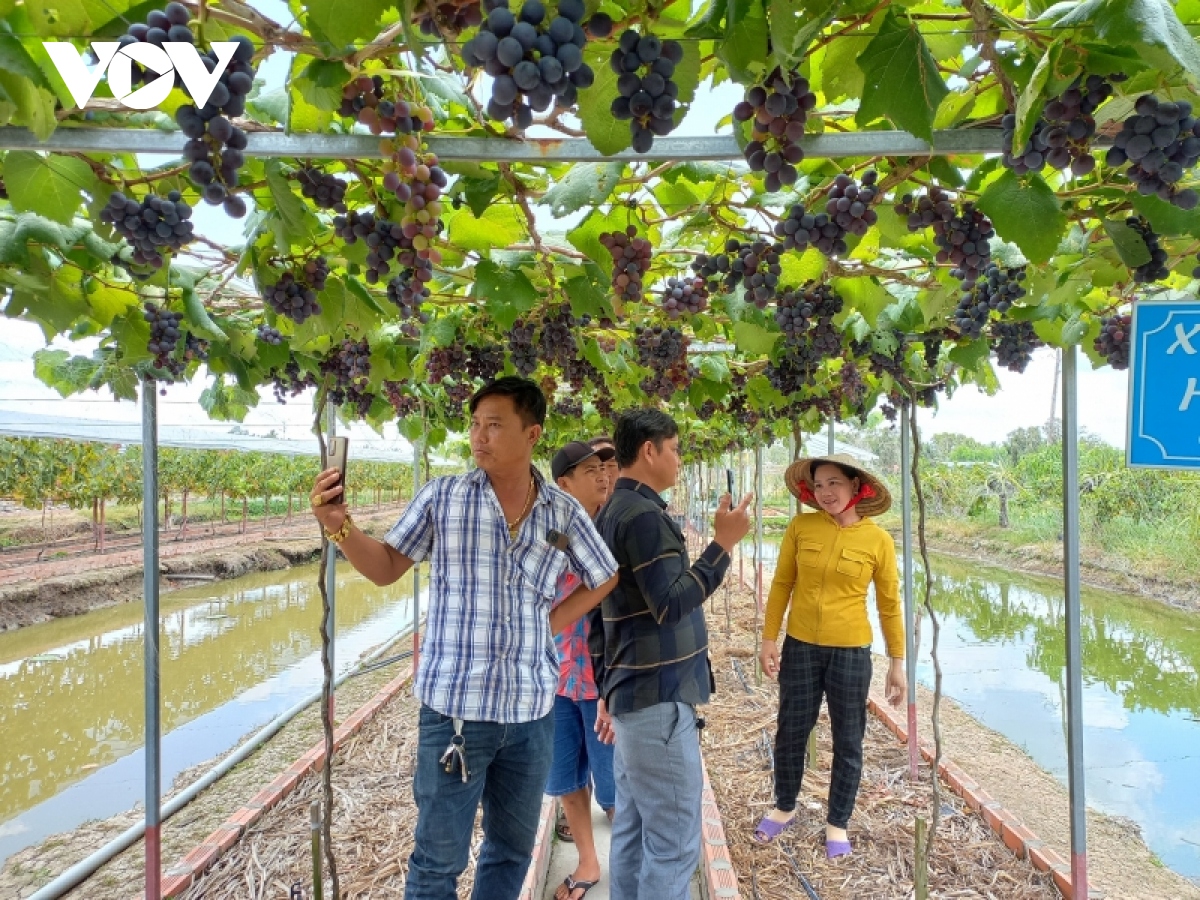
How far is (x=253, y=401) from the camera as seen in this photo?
4.10 metres

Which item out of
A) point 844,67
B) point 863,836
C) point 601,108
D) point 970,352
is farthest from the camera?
point 863,836

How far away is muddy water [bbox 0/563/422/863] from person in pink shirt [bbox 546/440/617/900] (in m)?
4.03

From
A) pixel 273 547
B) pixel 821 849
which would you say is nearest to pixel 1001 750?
pixel 821 849

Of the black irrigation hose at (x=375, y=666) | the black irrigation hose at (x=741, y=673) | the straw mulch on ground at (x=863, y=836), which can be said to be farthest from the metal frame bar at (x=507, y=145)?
the black irrigation hose at (x=375, y=666)

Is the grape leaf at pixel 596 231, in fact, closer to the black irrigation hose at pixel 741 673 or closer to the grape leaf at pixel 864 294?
the grape leaf at pixel 864 294

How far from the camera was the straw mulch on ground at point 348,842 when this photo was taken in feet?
10.9

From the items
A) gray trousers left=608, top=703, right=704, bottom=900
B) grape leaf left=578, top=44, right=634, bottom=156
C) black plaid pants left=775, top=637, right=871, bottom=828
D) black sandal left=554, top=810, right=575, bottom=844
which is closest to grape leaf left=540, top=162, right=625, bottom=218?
grape leaf left=578, top=44, right=634, bottom=156

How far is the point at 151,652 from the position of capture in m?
2.96

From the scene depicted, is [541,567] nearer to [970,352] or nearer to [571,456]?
[571,456]

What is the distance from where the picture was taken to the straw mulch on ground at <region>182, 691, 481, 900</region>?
3.32 meters

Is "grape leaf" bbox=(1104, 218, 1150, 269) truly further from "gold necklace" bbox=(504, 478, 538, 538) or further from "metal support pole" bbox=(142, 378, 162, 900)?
"metal support pole" bbox=(142, 378, 162, 900)

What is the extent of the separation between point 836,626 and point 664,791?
1.46 meters

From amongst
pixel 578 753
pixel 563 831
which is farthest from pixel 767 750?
pixel 578 753

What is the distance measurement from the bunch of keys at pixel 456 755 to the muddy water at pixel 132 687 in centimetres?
488
